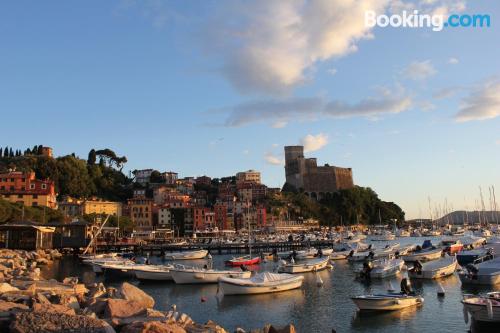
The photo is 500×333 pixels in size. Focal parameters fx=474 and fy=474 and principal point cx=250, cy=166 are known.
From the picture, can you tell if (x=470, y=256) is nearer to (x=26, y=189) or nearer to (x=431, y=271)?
(x=431, y=271)

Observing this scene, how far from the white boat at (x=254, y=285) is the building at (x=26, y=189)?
76.9 metres

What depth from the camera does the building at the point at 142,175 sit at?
182 m

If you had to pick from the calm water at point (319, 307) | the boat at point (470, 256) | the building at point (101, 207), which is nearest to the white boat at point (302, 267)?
the calm water at point (319, 307)

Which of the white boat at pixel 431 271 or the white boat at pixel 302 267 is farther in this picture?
the white boat at pixel 302 267

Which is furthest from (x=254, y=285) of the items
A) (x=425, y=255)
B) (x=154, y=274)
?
(x=425, y=255)

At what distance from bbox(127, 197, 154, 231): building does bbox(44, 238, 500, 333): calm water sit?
8893 cm

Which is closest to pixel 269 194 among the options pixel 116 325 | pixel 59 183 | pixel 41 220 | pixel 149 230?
pixel 149 230

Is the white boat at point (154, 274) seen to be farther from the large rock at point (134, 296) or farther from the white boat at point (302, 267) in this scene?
the large rock at point (134, 296)

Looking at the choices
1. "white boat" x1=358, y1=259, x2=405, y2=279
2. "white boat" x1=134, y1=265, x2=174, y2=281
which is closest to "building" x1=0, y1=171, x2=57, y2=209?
"white boat" x1=134, y1=265, x2=174, y2=281

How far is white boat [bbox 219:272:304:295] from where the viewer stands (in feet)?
107

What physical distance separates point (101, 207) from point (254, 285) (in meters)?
101

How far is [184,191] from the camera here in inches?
6570

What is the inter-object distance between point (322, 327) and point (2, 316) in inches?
610

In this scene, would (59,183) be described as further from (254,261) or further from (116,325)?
(116,325)
